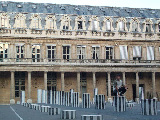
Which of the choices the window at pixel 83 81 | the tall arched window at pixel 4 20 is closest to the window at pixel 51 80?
the window at pixel 83 81

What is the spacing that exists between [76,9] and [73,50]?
26.3ft

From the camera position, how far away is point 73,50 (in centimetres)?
4959

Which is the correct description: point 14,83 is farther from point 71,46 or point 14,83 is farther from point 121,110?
point 121,110

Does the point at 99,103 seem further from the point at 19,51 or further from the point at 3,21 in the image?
the point at 3,21

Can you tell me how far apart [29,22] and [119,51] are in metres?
13.8

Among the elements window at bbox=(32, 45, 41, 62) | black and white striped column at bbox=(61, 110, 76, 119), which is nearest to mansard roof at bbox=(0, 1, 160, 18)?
window at bbox=(32, 45, 41, 62)

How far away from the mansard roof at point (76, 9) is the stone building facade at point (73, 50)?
0.15 meters

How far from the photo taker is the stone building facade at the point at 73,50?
156 ft

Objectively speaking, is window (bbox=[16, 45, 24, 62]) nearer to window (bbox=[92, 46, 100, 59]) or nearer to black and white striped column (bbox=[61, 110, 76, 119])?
window (bbox=[92, 46, 100, 59])

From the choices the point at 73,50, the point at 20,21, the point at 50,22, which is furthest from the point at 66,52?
the point at 20,21

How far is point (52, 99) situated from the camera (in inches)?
1298

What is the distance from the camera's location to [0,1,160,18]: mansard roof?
51938 mm

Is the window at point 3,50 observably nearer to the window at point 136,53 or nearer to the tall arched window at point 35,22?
the tall arched window at point 35,22

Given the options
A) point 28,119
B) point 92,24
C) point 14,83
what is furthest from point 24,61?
point 28,119
